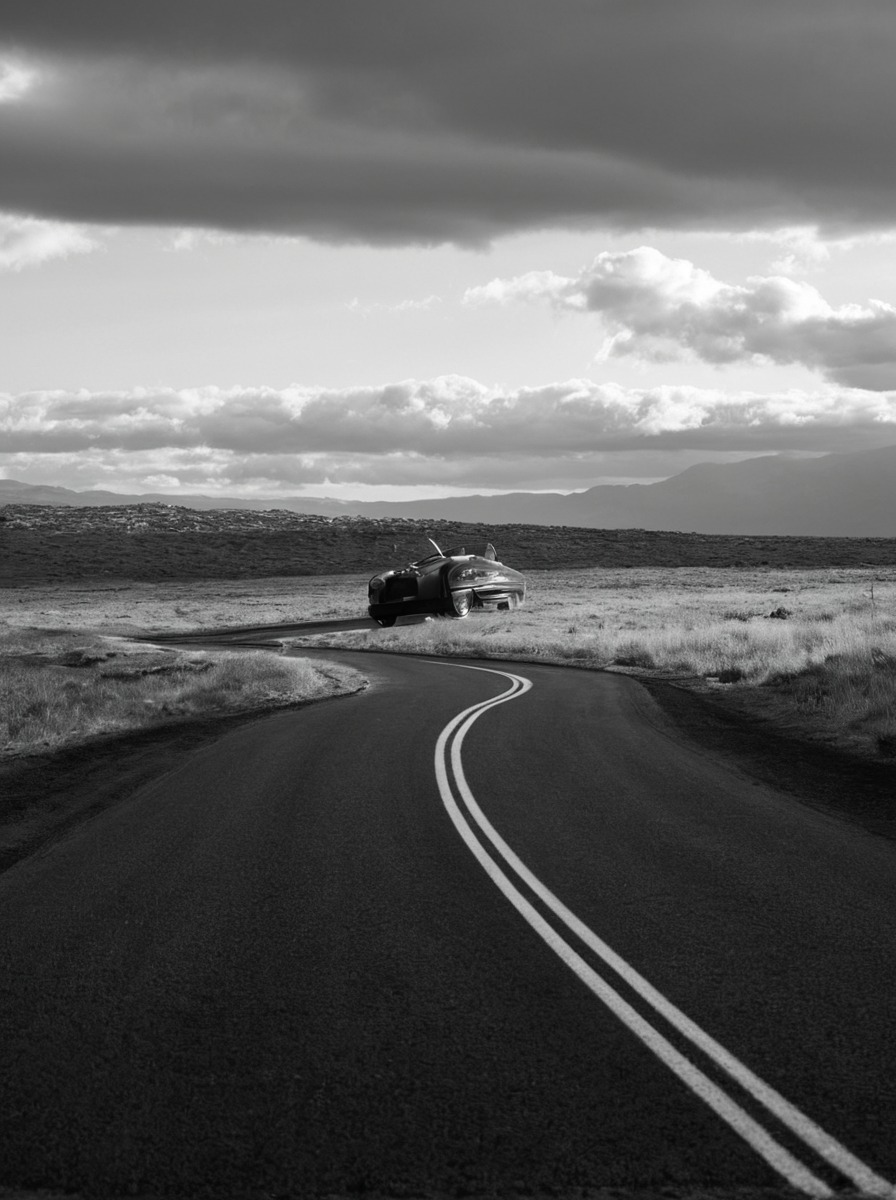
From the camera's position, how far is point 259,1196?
398 cm

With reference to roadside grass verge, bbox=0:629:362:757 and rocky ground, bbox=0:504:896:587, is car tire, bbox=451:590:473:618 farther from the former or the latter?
rocky ground, bbox=0:504:896:587

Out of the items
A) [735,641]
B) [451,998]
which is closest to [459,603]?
[735,641]

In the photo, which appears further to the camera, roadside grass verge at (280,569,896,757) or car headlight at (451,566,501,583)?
car headlight at (451,566,501,583)

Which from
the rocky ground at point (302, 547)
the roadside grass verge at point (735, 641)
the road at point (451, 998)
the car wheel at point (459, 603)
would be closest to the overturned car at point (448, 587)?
the car wheel at point (459, 603)

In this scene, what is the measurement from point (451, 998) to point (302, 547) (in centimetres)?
9949

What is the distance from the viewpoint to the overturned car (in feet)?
106

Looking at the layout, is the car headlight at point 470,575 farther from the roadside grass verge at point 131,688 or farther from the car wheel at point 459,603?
the roadside grass verge at point 131,688

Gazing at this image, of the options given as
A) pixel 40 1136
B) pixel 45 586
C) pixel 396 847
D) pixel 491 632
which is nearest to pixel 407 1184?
pixel 40 1136

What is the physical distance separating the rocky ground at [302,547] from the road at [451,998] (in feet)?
247

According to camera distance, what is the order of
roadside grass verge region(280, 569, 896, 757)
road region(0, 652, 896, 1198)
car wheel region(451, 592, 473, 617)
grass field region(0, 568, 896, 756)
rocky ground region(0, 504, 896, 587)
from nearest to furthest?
1. road region(0, 652, 896, 1198)
2. roadside grass verge region(280, 569, 896, 757)
3. grass field region(0, 568, 896, 756)
4. car wheel region(451, 592, 473, 617)
5. rocky ground region(0, 504, 896, 587)

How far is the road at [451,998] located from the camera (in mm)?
4273

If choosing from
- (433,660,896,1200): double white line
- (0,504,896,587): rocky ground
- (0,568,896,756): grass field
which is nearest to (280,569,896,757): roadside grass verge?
(0,568,896,756): grass field

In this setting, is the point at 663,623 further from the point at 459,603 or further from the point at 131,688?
the point at 131,688

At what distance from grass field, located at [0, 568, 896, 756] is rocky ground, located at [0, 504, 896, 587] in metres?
7.17
